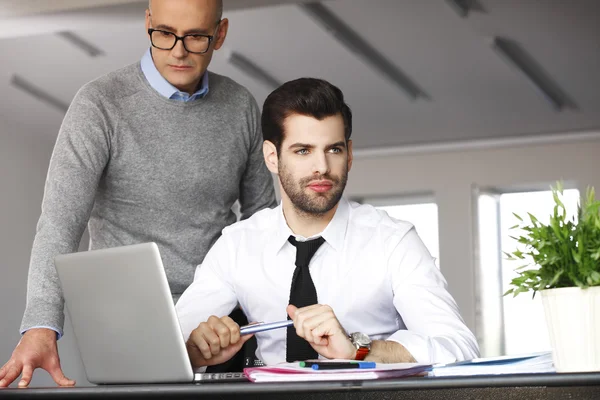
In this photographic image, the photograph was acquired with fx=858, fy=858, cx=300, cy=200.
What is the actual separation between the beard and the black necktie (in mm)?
109

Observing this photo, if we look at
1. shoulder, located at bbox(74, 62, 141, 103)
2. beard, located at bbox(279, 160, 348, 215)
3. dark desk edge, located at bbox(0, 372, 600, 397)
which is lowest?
dark desk edge, located at bbox(0, 372, 600, 397)

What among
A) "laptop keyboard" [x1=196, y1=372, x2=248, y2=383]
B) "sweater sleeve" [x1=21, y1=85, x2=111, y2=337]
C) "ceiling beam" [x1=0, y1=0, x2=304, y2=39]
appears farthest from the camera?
"ceiling beam" [x1=0, y1=0, x2=304, y2=39]

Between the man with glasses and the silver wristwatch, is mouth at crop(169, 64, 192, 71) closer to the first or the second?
the man with glasses

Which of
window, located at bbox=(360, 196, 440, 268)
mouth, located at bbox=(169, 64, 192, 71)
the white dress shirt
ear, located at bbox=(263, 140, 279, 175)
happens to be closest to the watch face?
the white dress shirt

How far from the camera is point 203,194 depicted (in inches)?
90.7

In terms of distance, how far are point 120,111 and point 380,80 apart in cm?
442

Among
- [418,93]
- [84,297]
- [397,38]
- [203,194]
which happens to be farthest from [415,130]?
[84,297]

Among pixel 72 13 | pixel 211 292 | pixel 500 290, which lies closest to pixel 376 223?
pixel 211 292

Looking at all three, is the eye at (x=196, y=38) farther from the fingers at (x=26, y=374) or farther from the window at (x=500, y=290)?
the window at (x=500, y=290)

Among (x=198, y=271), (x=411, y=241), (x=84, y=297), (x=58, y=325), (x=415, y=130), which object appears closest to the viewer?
(x=84, y=297)

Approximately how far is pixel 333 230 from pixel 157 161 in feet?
1.87

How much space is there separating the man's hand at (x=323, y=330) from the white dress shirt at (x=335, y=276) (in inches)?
16.0

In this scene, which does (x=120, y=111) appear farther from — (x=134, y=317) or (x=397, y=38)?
(x=397, y=38)

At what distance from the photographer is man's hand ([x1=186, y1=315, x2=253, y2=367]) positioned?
61.1 inches
